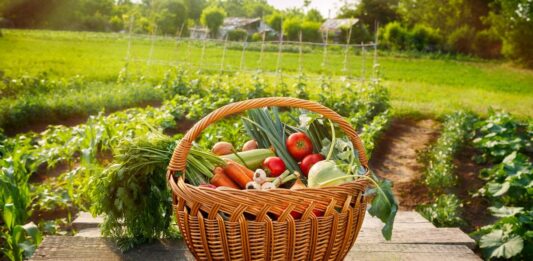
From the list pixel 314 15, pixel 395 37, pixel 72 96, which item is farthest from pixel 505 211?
pixel 314 15

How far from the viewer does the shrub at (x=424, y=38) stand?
22797 millimetres

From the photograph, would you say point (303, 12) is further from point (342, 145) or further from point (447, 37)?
point (342, 145)

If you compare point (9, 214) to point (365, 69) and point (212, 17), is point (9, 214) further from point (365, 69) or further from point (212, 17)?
point (212, 17)

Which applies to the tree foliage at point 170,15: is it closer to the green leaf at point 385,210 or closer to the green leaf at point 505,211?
→ the green leaf at point 505,211

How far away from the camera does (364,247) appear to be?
2.28 m

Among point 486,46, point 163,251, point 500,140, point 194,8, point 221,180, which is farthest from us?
point 194,8

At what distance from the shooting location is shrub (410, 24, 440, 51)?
2280 cm

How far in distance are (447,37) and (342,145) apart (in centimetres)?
2173

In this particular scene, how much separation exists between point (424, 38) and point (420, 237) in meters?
21.9

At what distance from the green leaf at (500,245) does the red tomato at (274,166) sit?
1.71 meters

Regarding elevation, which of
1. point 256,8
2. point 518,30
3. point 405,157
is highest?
point 256,8

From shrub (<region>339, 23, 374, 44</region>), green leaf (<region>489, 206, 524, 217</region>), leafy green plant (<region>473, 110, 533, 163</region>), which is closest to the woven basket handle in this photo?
green leaf (<region>489, 206, 524, 217</region>)

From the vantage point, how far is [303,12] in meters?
46.2

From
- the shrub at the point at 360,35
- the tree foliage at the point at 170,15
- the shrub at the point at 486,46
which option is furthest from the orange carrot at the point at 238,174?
the tree foliage at the point at 170,15
